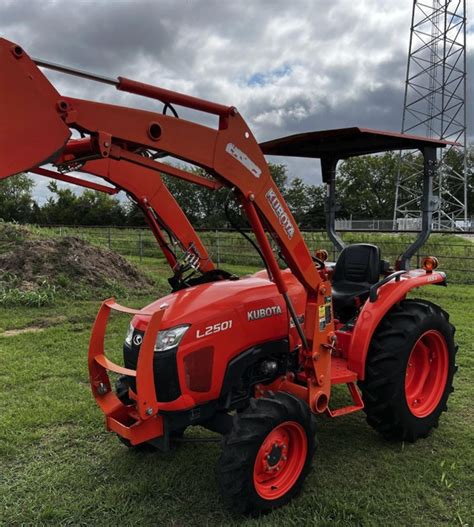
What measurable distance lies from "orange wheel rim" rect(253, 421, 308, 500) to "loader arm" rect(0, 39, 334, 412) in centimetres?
25

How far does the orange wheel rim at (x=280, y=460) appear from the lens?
112 inches

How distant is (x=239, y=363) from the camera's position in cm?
308

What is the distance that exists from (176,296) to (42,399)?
209cm

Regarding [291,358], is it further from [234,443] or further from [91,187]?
[91,187]

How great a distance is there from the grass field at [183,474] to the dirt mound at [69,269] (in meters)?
4.80

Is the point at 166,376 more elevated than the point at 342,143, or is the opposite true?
the point at 342,143

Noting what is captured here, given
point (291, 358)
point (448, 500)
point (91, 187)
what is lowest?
point (448, 500)

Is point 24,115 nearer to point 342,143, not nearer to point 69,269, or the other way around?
point 342,143

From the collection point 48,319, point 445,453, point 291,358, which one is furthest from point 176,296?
point 48,319

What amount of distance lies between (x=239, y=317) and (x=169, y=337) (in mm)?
485

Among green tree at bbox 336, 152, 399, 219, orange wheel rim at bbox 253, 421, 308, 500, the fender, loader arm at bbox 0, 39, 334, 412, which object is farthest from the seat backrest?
green tree at bbox 336, 152, 399, 219

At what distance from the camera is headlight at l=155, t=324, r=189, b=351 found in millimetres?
2865

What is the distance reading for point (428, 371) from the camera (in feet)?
13.4

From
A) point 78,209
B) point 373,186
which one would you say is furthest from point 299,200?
→ point 78,209
